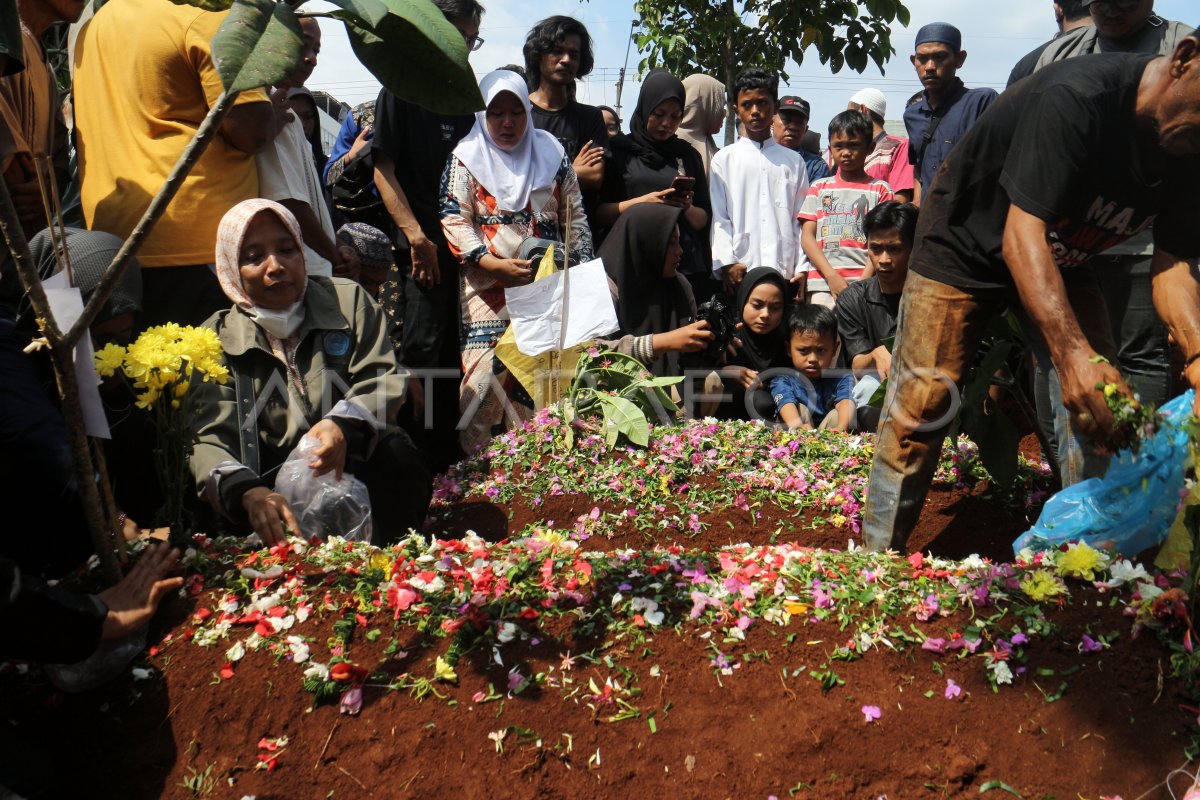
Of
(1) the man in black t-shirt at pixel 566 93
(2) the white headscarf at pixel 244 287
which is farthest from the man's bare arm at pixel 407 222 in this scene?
(2) the white headscarf at pixel 244 287

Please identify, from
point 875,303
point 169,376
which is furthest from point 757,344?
point 169,376

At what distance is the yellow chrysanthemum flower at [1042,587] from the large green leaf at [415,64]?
66.1 inches

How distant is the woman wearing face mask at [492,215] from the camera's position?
5.03 m

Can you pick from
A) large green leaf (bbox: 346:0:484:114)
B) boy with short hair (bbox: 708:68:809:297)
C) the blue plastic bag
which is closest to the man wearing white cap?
boy with short hair (bbox: 708:68:809:297)

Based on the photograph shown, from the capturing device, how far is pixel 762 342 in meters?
5.94

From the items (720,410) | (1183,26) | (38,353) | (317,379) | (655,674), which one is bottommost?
(720,410)

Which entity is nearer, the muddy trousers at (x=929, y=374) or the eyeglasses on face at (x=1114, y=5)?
the muddy trousers at (x=929, y=374)

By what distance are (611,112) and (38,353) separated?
17.4 ft

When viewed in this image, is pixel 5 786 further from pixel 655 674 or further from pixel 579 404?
pixel 579 404

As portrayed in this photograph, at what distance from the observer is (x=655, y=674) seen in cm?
230

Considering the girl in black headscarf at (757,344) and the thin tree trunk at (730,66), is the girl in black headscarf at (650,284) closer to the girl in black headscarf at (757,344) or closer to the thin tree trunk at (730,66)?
the girl in black headscarf at (757,344)

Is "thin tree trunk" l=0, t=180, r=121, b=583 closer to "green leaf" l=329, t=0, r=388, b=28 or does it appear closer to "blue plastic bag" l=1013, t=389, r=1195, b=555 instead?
"green leaf" l=329, t=0, r=388, b=28

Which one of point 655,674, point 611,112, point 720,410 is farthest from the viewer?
point 611,112

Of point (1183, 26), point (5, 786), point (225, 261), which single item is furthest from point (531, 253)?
point (5, 786)
